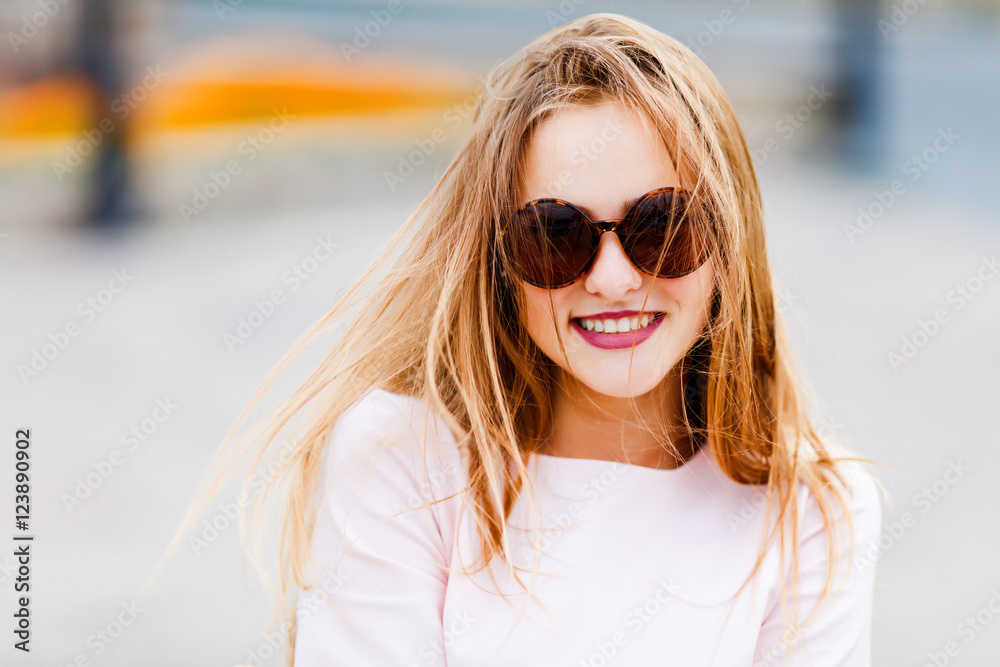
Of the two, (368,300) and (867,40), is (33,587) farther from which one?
(867,40)

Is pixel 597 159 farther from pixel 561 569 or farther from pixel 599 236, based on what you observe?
pixel 561 569

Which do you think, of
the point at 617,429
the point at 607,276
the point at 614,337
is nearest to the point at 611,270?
the point at 607,276

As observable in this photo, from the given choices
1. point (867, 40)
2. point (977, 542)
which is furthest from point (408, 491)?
point (867, 40)

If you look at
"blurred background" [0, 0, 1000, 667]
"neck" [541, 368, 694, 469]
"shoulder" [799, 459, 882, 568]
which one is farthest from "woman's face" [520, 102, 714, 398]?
"blurred background" [0, 0, 1000, 667]

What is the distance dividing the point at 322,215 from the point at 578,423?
407 centimetres

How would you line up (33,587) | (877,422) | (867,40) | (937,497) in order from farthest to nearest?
(867,40), (877,422), (937,497), (33,587)

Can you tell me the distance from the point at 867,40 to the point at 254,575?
17.2 feet

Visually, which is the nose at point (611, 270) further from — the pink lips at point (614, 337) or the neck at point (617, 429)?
the neck at point (617, 429)

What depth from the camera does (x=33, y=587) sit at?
2.85m

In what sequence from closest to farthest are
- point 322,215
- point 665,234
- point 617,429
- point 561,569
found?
1. point 665,234
2. point 561,569
3. point 617,429
4. point 322,215

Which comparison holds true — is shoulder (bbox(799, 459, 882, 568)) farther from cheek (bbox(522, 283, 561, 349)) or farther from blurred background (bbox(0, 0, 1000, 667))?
blurred background (bbox(0, 0, 1000, 667))

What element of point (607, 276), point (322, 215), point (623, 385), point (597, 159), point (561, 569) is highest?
point (597, 159)

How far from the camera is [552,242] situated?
126 centimetres

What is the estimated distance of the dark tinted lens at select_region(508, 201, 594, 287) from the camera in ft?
4.14
